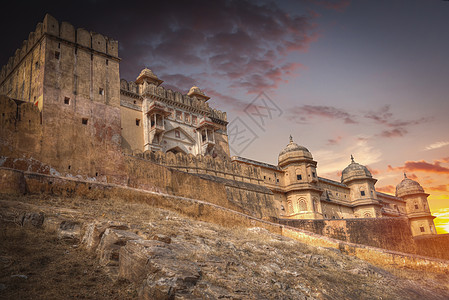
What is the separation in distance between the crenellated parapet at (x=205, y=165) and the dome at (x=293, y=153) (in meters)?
5.45

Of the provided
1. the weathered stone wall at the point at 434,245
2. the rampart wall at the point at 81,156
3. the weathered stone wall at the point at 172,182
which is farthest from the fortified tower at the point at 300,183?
the weathered stone wall at the point at 434,245

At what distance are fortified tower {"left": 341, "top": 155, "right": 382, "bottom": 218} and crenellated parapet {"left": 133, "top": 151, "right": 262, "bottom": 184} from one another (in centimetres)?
1679

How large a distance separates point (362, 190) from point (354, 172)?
2.38m

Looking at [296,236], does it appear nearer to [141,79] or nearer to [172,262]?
[172,262]

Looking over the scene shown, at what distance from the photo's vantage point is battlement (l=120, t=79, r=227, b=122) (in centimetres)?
3400

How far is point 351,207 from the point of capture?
48.1 meters

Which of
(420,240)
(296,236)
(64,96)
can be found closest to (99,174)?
(64,96)

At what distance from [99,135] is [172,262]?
50.8 feet

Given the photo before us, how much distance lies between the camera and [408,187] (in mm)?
45781

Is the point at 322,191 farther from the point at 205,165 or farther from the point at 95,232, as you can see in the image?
the point at 95,232

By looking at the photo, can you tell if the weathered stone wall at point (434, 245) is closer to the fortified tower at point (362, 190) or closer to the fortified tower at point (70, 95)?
the fortified tower at point (70, 95)

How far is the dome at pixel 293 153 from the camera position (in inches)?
1642

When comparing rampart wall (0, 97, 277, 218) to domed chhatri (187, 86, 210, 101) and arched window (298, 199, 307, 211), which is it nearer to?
arched window (298, 199, 307, 211)

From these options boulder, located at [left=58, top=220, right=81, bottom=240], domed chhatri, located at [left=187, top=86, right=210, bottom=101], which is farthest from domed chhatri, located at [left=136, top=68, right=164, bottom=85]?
boulder, located at [left=58, top=220, right=81, bottom=240]
